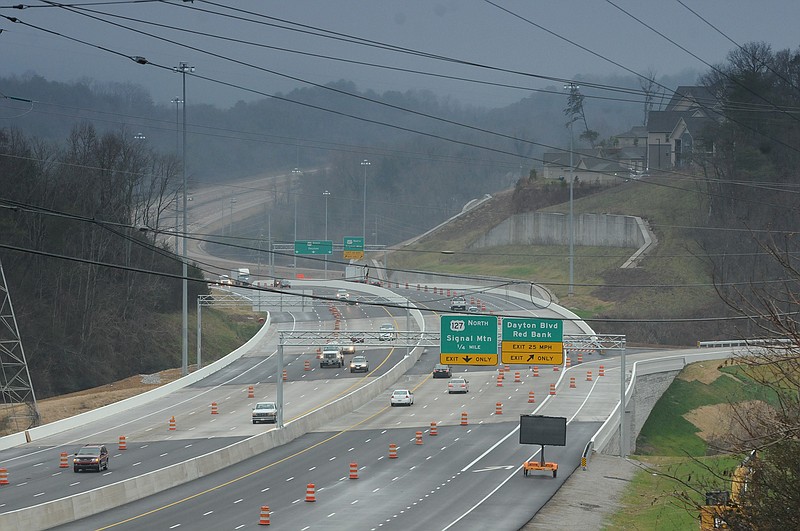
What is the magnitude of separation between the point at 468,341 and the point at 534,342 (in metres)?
3.54

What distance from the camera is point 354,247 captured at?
122 meters

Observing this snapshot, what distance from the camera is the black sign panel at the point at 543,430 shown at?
5475 centimetres

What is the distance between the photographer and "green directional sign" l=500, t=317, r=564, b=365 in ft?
204

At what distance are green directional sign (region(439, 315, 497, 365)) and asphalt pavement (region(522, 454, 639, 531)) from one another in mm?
8497

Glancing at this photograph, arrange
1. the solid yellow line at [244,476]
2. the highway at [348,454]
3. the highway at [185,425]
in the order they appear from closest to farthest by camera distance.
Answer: the solid yellow line at [244,476], the highway at [348,454], the highway at [185,425]

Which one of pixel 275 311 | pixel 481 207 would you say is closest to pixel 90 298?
pixel 275 311

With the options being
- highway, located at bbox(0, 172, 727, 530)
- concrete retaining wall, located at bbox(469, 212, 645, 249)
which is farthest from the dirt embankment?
concrete retaining wall, located at bbox(469, 212, 645, 249)

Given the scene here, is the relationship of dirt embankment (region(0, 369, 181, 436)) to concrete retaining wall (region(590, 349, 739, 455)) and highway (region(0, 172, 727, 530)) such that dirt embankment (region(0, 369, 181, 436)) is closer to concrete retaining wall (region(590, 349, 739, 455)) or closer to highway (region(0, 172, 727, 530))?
highway (region(0, 172, 727, 530))

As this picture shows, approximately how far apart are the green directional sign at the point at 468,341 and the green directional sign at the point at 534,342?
3.59 feet

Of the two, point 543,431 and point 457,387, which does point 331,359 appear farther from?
point 543,431

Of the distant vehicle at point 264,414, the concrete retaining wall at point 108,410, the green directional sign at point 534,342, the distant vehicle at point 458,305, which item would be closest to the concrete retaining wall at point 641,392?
the green directional sign at point 534,342

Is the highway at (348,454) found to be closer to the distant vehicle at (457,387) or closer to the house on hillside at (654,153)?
the distant vehicle at (457,387)

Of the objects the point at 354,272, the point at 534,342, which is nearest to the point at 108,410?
the point at 534,342

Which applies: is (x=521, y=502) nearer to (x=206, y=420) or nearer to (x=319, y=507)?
(x=319, y=507)
